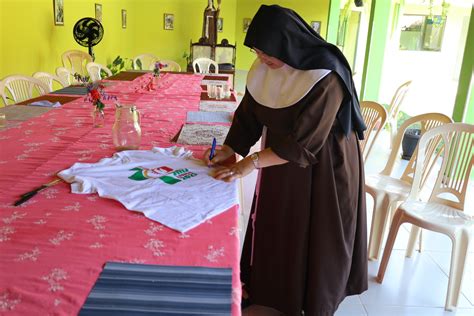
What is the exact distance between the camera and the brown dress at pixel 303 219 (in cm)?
157

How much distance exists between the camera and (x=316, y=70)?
1.37 meters

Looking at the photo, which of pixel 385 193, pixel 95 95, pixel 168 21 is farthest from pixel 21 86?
pixel 168 21

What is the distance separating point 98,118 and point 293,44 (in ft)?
4.38

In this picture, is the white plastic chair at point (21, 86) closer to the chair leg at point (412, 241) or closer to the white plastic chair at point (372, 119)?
the white plastic chair at point (372, 119)

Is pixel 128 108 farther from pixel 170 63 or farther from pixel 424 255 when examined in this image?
pixel 170 63

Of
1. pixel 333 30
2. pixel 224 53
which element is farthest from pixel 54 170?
pixel 333 30

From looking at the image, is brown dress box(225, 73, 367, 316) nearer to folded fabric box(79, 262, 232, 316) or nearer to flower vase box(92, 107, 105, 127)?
folded fabric box(79, 262, 232, 316)

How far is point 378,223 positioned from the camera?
7.95ft

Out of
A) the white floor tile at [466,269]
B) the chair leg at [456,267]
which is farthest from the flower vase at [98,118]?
the white floor tile at [466,269]

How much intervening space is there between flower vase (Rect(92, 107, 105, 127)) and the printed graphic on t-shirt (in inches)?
32.8

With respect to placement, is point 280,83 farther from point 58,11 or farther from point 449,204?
point 58,11

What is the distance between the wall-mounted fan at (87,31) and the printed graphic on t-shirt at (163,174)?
4.47 meters

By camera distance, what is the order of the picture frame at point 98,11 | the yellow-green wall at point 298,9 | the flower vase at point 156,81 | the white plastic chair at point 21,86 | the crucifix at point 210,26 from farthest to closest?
1. the yellow-green wall at point 298,9
2. the crucifix at point 210,26
3. the picture frame at point 98,11
4. the flower vase at point 156,81
5. the white plastic chair at point 21,86

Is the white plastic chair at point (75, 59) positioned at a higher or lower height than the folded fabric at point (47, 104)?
higher
